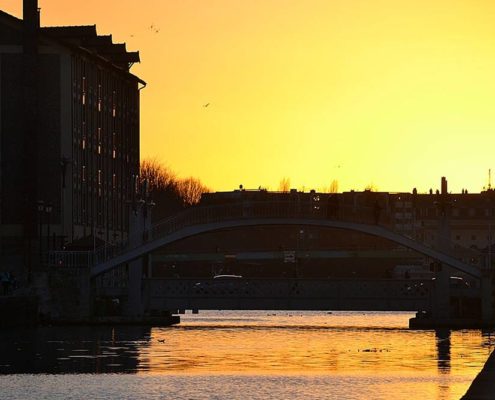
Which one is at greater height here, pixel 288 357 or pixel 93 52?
pixel 93 52

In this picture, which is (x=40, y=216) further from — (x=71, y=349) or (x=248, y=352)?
(x=248, y=352)

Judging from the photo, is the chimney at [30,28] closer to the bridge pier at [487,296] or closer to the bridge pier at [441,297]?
the bridge pier at [441,297]

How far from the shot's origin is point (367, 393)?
43.5 metres

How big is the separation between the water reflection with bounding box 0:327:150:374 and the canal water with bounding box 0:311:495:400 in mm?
42

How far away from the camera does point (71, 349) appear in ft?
218

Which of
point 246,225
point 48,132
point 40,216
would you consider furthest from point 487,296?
point 48,132

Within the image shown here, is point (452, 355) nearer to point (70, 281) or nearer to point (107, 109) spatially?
point (70, 281)

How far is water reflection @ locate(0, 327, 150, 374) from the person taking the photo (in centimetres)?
5402

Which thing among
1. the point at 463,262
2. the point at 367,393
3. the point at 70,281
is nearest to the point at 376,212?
the point at 463,262

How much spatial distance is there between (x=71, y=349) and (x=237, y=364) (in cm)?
1211

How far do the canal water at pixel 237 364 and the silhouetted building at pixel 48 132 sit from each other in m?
27.7

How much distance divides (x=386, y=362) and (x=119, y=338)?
2291cm

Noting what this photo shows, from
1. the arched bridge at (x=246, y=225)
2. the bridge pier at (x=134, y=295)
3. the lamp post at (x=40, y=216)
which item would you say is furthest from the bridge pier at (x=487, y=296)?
the lamp post at (x=40, y=216)

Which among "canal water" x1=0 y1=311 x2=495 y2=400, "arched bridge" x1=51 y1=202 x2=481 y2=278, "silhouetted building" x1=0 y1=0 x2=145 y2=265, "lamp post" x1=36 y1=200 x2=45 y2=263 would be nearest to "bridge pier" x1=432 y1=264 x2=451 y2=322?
"arched bridge" x1=51 y1=202 x2=481 y2=278
